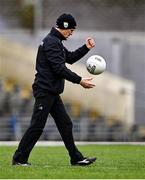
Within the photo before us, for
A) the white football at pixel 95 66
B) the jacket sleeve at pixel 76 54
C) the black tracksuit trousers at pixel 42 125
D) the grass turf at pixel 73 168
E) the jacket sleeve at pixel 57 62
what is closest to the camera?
the grass turf at pixel 73 168

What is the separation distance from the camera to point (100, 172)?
897cm

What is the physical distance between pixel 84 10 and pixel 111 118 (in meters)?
3.14

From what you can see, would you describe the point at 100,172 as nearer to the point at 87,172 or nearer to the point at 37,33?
the point at 87,172

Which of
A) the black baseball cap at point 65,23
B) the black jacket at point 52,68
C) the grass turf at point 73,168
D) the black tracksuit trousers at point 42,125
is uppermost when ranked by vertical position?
the black baseball cap at point 65,23

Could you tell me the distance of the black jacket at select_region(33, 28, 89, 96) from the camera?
944cm

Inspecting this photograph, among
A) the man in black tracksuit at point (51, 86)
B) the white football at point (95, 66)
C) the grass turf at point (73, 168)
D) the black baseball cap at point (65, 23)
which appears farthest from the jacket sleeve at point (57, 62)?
the grass turf at point (73, 168)

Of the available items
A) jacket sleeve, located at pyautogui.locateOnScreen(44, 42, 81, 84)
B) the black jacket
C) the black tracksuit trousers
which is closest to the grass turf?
the black tracksuit trousers

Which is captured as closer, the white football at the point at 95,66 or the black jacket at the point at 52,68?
the black jacket at the point at 52,68

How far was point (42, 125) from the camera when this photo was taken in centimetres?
959

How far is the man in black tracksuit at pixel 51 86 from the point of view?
Result: 31.0 feet

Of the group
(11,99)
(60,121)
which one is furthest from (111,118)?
(60,121)

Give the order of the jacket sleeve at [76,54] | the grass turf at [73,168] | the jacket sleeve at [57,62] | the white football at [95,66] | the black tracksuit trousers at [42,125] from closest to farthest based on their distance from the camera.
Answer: the grass turf at [73,168] < the jacket sleeve at [57,62] < the black tracksuit trousers at [42,125] < the white football at [95,66] < the jacket sleeve at [76,54]

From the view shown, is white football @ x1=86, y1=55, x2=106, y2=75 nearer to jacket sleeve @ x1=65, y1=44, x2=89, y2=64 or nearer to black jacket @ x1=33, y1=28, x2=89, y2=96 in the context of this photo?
jacket sleeve @ x1=65, y1=44, x2=89, y2=64

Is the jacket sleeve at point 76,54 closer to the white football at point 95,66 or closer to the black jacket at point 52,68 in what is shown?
the white football at point 95,66
